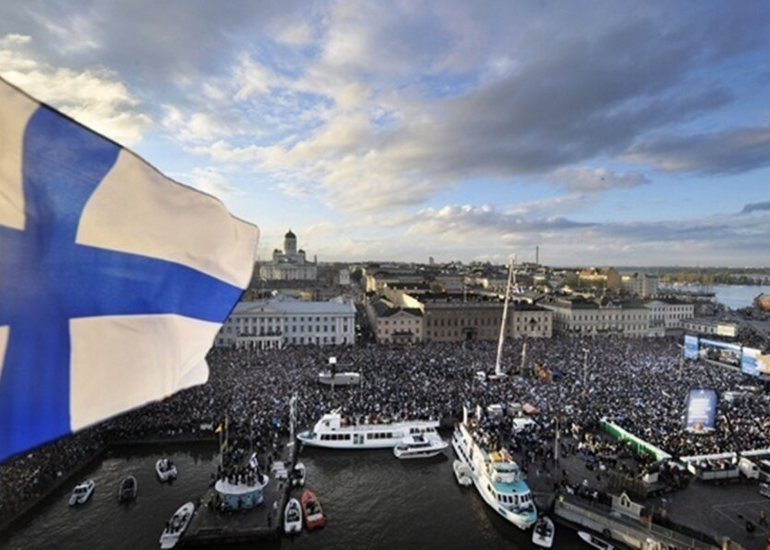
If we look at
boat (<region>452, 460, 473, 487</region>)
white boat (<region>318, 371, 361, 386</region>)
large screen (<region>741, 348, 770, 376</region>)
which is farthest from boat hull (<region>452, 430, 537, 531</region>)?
large screen (<region>741, 348, 770, 376</region>)

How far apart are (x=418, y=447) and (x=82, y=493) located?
19.1 meters

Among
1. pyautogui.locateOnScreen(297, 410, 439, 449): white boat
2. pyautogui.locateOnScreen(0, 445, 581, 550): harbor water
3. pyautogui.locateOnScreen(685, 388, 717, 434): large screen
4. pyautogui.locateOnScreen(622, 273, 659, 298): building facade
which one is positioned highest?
pyautogui.locateOnScreen(622, 273, 659, 298): building facade

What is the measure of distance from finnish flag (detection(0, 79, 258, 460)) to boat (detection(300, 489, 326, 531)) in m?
20.1

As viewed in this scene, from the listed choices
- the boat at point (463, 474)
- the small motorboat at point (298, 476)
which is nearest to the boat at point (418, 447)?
the boat at point (463, 474)

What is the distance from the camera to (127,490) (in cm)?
2461

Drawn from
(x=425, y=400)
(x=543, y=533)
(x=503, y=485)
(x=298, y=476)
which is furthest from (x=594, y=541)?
(x=425, y=400)

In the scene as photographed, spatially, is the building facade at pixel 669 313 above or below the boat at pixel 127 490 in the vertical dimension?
above

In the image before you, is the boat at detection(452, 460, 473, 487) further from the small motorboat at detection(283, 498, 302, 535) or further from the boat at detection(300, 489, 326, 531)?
the small motorboat at detection(283, 498, 302, 535)

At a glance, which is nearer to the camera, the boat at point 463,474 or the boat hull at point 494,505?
the boat hull at point 494,505

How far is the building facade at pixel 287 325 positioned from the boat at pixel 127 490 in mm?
38781

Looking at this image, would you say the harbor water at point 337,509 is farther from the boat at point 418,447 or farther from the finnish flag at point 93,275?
the finnish flag at point 93,275

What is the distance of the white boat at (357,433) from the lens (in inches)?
1235

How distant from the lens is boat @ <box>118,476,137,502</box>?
24375 mm

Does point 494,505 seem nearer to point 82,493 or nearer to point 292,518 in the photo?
point 292,518
